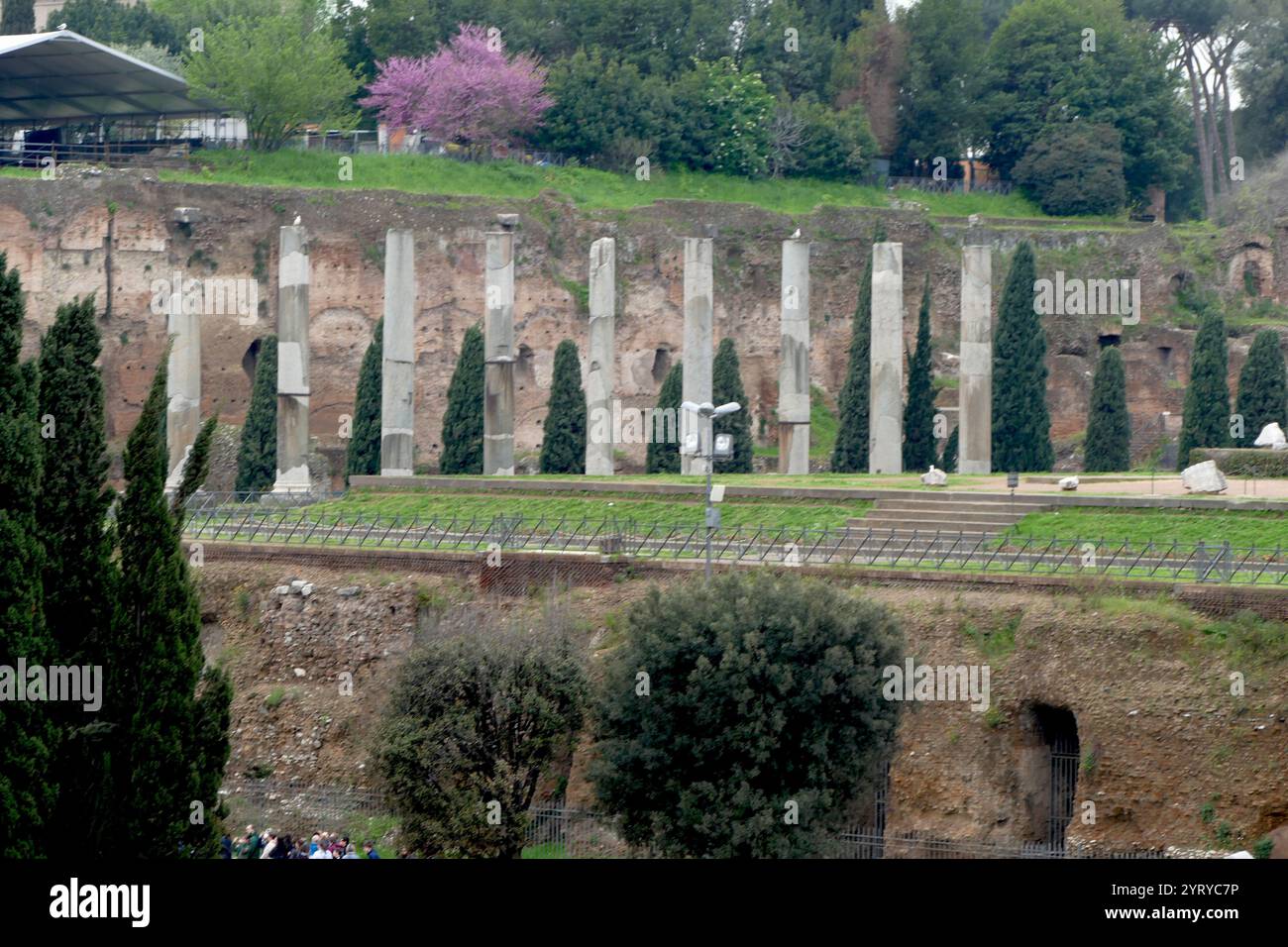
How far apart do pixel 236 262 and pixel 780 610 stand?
36543 mm

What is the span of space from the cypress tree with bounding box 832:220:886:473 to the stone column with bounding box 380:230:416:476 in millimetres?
10249

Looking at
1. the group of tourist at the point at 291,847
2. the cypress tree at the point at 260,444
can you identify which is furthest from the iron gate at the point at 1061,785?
the cypress tree at the point at 260,444

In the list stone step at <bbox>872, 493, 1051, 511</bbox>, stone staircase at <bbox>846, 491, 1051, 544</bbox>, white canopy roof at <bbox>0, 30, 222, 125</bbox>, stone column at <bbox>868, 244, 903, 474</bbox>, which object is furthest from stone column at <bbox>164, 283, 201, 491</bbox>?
stone staircase at <bbox>846, 491, 1051, 544</bbox>

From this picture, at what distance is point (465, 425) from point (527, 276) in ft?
41.4

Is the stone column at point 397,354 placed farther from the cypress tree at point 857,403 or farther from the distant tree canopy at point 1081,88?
the distant tree canopy at point 1081,88

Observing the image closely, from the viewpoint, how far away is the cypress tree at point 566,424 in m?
55.7

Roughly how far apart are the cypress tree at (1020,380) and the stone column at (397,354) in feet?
42.9

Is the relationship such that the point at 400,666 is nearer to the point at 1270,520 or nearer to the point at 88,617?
the point at 88,617

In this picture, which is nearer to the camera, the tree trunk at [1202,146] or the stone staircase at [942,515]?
the stone staircase at [942,515]

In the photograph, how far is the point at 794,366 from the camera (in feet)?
169

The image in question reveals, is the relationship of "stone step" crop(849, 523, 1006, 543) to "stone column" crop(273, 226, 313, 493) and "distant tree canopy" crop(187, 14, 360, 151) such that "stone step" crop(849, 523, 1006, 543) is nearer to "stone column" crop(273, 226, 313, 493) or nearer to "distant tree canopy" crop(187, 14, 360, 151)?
"stone column" crop(273, 226, 313, 493)

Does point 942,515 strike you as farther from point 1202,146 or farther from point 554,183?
point 1202,146

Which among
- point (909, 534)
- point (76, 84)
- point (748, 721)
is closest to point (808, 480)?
point (909, 534)
